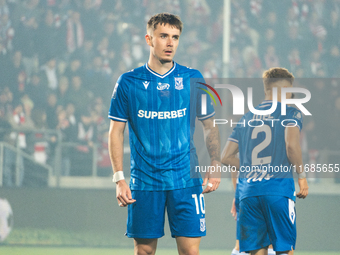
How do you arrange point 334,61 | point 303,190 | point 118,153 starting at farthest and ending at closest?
point 334,61, point 303,190, point 118,153

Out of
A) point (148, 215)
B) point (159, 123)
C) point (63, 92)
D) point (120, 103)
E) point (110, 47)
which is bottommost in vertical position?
point (148, 215)

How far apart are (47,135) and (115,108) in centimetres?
394

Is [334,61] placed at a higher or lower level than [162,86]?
higher

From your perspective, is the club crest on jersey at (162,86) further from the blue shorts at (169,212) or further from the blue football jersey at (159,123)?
the blue shorts at (169,212)

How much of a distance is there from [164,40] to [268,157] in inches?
44.3

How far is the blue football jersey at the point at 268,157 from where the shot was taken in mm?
3072

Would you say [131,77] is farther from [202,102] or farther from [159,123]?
[202,102]

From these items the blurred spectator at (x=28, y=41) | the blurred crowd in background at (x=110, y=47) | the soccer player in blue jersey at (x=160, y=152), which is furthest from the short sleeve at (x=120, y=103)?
the blurred spectator at (x=28, y=41)

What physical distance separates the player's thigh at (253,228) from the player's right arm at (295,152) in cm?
33

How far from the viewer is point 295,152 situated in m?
3.03

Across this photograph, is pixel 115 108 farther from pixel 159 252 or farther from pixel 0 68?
pixel 0 68

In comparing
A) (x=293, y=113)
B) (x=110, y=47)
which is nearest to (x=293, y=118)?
(x=293, y=113)

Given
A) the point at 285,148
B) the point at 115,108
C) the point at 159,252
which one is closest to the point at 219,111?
the point at 159,252

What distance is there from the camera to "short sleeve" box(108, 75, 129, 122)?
270 cm
